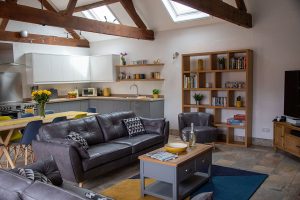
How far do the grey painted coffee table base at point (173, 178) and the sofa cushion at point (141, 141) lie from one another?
2.73 feet

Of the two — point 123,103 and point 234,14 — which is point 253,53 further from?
point 123,103

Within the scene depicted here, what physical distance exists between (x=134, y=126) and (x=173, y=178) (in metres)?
2.04

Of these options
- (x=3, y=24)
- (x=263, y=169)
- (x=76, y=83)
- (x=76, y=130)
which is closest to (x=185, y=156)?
(x=263, y=169)

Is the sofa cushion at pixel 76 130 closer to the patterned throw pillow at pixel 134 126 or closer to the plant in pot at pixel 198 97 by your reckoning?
the patterned throw pillow at pixel 134 126

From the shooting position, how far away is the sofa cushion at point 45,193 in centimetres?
179

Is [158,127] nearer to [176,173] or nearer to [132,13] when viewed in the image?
[176,173]

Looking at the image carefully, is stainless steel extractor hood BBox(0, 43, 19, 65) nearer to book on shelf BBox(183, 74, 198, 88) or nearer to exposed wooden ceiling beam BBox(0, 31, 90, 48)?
exposed wooden ceiling beam BBox(0, 31, 90, 48)

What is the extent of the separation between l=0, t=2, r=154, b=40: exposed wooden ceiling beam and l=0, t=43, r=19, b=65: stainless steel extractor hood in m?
2.35

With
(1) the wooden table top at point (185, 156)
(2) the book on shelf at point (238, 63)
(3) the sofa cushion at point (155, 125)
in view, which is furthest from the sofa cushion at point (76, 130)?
(2) the book on shelf at point (238, 63)

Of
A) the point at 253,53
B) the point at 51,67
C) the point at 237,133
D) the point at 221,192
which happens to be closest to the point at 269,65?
the point at 253,53

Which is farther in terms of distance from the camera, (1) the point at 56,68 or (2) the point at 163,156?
(1) the point at 56,68

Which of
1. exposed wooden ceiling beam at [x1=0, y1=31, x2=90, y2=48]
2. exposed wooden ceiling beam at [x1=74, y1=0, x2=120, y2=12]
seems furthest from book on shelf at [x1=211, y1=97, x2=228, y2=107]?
exposed wooden ceiling beam at [x1=0, y1=31, x2=90, y2=48]

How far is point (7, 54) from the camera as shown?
682 cm

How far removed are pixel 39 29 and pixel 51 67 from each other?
3.67ft
